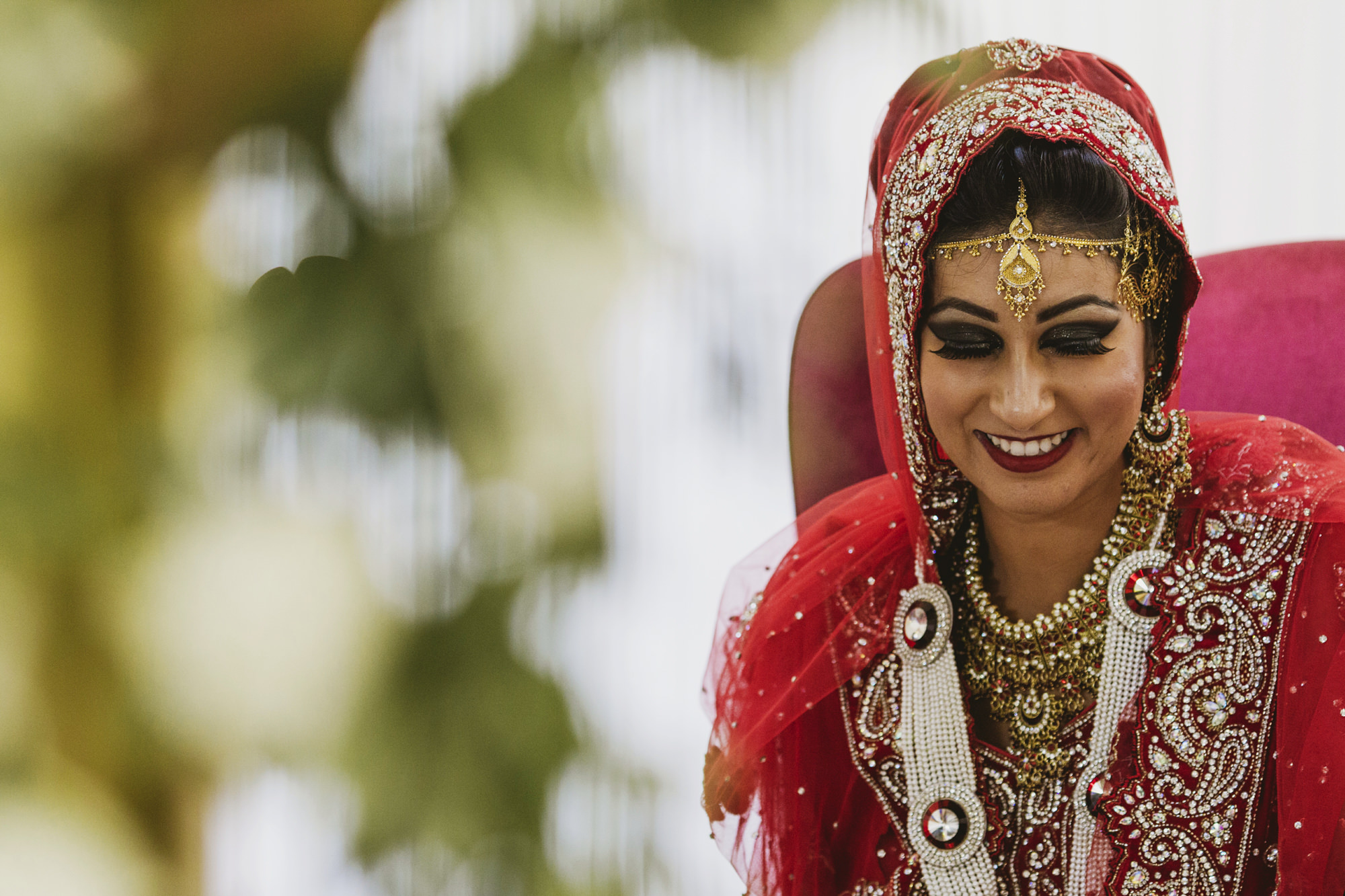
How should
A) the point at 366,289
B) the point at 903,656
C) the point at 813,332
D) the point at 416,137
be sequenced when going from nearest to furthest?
1. the point at 903,656
2. the point at 813,332
3. the point at 366,289
4. the point at 416,137

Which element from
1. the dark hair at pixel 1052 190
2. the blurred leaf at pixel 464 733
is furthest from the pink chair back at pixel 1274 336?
the blurred leaf at pixel 464 733

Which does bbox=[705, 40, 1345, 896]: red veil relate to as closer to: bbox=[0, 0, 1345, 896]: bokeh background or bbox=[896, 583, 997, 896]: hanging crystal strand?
bbox=[896, 583, 997, 896]: hanging crystal strand

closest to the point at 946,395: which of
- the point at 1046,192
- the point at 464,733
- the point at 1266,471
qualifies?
the point at 1046,192

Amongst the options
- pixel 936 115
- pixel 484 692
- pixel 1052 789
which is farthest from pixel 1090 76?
pixel 484 692

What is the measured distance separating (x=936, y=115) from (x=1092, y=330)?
0.70ft

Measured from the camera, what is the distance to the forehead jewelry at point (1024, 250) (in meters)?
0.80

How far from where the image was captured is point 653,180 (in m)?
1.64

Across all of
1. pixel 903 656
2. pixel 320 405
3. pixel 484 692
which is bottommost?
pixel 484 692

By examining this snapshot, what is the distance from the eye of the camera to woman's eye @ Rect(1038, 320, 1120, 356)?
81cm

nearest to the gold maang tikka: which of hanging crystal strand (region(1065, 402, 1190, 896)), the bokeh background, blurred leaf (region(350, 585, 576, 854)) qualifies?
hanging crystal strand (region(1065, 402, 1190, 896))

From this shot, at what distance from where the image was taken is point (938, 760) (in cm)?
92

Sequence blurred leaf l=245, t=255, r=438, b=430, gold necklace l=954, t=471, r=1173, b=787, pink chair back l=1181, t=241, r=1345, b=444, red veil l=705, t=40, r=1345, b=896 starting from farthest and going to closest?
blurred leaf l=245, t=255, r=438, b=430 → pink chair back l=1181, t=241, r=1345, b=444 → gold necklace l=954, t=471, r=1173, b=787 → red veil l=705, t=40, r=1345, b=896

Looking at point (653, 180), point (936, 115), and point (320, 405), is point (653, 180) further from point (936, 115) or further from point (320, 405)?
point (936, 115)

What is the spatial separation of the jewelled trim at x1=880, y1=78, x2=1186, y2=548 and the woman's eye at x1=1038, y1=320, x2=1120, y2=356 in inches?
4.0
